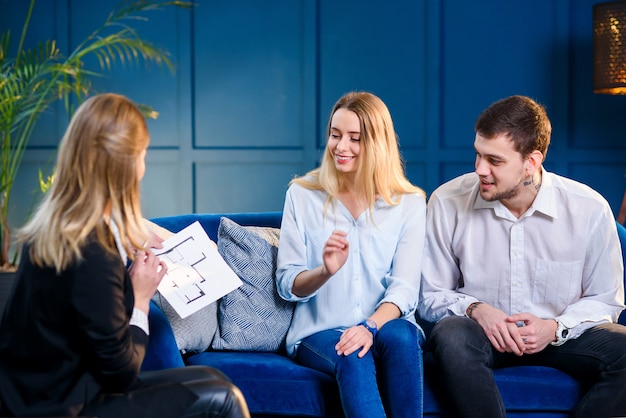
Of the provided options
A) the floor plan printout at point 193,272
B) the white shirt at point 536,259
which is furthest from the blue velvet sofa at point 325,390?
the white shirt at point 536,259

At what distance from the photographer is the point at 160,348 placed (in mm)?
2346

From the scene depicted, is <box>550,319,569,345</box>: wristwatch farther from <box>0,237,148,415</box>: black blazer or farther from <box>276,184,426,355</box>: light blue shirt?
<box>0,237,148,415</box>: black blazer

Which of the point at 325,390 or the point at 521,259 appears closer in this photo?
the point at 325,390

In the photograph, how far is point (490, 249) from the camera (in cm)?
274

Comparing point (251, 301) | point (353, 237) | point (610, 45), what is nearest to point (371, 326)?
point (353, 237)

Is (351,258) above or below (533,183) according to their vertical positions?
below

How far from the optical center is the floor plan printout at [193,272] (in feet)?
7.74

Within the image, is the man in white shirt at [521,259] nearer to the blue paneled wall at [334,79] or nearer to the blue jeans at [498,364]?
the blue jeans at [498,364]

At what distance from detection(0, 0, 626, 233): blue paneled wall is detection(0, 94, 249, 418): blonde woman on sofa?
11.5 ft

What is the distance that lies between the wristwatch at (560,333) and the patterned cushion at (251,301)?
33.5 inches

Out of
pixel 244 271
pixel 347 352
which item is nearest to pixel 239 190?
pixel 244 271

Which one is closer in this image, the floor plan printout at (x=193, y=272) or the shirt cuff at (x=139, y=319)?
the shirt cuff at (x=139, y=319)

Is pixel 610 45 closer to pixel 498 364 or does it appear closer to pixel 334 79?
pixel 334 79

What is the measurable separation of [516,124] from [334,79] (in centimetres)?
273
